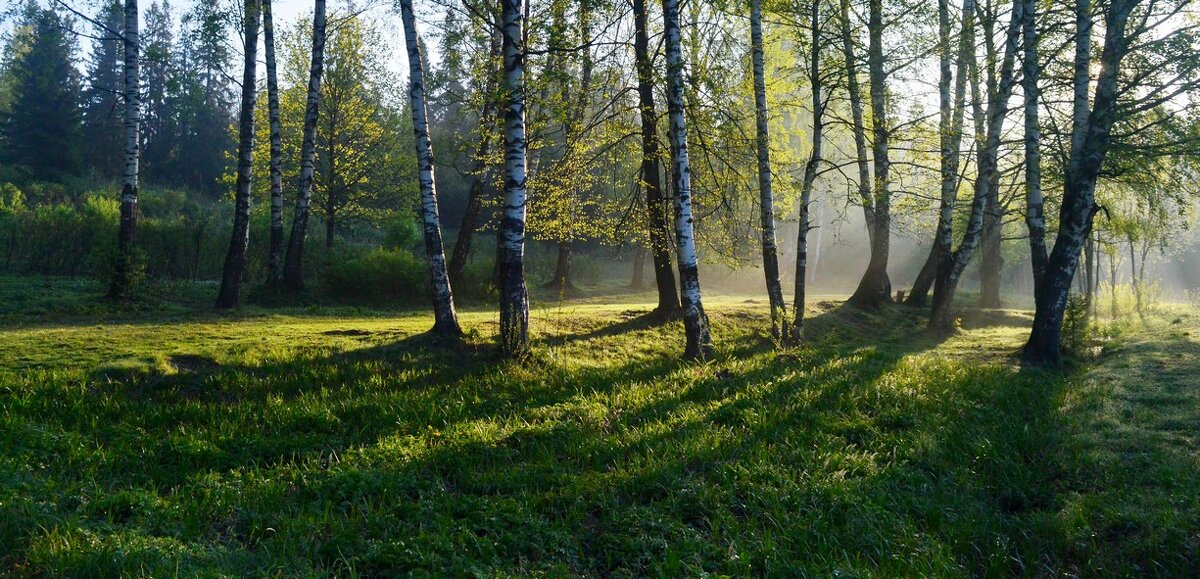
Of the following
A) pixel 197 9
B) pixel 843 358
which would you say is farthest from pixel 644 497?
pixel 197 9

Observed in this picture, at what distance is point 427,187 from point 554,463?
606 centimetres

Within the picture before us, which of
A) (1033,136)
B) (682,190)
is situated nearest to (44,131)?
(682,190)

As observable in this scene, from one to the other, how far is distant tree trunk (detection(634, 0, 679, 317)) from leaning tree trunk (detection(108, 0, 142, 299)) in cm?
1008

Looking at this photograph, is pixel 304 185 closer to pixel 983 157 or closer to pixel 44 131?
pixel 983 157

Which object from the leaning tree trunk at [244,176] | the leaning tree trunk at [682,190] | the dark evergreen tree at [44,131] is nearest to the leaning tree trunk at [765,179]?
the leaning tree trunk at [682,190]

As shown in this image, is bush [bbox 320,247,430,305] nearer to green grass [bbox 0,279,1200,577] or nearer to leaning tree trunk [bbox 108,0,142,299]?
leaning tree trunk [bbox 108,0,142,299]

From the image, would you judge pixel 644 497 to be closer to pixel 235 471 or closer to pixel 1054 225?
pixel 235 471

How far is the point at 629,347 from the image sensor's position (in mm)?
11703

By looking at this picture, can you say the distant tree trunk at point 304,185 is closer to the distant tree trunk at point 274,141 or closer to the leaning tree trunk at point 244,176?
the distant tree trunk at point 274,141

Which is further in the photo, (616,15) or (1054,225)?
(1054,225)

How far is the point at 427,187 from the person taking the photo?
1055cm

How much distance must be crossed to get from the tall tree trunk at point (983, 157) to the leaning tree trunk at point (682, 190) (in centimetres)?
714

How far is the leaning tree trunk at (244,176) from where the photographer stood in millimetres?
14422

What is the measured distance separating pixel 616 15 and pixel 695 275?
462cm
